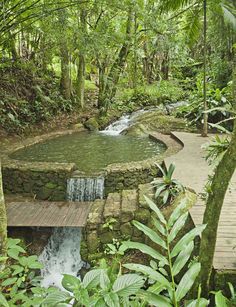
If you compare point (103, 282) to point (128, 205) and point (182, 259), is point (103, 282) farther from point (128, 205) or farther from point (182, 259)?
point (128, 205)

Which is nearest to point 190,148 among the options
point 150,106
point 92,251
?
point 92,251

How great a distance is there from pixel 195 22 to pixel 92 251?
546 centimetres

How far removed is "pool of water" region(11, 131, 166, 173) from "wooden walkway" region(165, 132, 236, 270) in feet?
2.96

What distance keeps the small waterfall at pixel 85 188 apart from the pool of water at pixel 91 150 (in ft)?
1.28

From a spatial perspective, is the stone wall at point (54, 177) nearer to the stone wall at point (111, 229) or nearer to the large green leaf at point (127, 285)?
the stone wall at point (111, 229)

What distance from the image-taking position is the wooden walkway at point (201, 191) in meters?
2.85

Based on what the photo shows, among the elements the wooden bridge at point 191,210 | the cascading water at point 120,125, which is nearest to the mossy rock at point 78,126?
the cascading water at point 120,125

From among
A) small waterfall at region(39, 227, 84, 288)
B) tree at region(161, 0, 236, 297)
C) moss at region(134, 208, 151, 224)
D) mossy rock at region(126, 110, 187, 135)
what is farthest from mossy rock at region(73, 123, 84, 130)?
tree at region(161, 0, 236, 297)

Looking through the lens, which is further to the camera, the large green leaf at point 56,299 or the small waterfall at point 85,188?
the small waterfall at point 85,188

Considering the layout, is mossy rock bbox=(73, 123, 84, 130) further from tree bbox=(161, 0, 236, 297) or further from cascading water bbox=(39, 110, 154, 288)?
tree bbox=(161, 0, 236, 297)

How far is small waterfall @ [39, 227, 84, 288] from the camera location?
4777 millimetres

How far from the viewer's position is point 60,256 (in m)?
5.07

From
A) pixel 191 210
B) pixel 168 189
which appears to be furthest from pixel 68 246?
pixel 191 210

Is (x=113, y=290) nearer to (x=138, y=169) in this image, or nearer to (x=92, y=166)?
(x=138, y=169)
